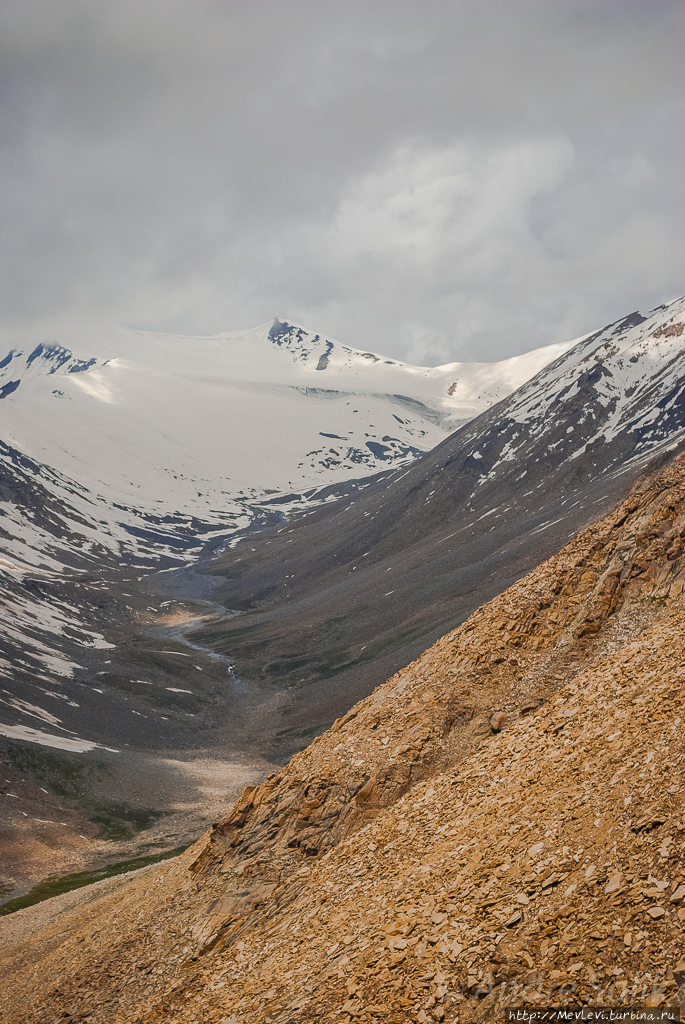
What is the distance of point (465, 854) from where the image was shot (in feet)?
55.3

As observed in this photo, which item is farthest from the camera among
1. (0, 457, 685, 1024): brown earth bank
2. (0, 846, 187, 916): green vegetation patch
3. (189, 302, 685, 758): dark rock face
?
(189, 302, 685, 758): dark rock face

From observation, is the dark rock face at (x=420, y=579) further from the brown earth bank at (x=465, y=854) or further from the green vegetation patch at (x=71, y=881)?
the brown earth bank at (x=465, y=854)

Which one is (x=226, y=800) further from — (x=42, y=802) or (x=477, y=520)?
(x=477, y=520)

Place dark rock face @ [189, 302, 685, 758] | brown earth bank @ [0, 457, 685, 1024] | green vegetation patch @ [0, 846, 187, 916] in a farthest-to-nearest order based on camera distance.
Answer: dark rock face @ [189, 302, 685, 758] → green vegetation patch @ [0, 846, 187, 916] → brown earth bank @ [0, 457, 685, 1024]

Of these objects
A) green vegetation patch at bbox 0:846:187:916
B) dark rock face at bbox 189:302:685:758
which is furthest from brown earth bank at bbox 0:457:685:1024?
dark rock face at bbox 189:302:685:758

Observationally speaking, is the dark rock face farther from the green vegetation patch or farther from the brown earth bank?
the brown earth bank

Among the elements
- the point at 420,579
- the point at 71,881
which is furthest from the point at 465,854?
the point at 420,579

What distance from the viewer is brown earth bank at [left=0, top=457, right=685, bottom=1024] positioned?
42.1 feet

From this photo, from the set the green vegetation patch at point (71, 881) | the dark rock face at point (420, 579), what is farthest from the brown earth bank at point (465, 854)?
the dark rock face at point (420, 579)

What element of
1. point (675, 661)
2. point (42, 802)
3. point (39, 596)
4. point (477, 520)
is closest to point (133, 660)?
point (39, 596)

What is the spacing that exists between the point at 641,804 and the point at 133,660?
121 meters

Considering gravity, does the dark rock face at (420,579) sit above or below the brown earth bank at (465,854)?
below

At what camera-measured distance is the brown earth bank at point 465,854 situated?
1284 cm

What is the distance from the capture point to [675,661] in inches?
712
